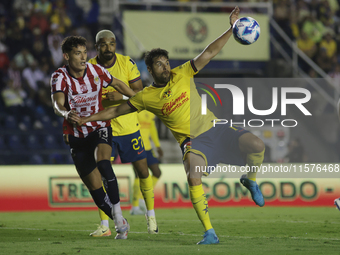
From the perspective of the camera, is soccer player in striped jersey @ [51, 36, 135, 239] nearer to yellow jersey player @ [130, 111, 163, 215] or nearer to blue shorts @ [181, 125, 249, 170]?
blue shorts @ [181, 125, 249, 170]

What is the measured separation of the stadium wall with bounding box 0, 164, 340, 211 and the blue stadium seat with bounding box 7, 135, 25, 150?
1.53 metres

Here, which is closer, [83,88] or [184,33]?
[83,88]

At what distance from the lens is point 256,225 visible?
827 centimetres

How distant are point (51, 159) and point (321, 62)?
8869mm

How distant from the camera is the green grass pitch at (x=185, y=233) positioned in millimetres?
5469

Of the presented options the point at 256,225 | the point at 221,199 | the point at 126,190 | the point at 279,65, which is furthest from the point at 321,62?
the point at 256,225

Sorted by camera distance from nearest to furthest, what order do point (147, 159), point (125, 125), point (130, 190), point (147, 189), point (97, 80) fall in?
point (97, 80), point (125, 125), point (147, 189), point (147, 159), point (130, 190)

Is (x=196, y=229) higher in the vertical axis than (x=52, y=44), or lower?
lower

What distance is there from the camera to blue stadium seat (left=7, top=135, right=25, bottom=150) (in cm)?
1283

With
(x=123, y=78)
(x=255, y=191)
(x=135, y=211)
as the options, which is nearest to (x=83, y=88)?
(x=123, y=78)

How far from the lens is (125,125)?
7.38 meters

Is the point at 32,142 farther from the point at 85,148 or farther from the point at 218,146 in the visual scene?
the point at 218,146

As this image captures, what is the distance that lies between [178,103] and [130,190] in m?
5.57

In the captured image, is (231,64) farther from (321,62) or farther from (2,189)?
(2,189)
